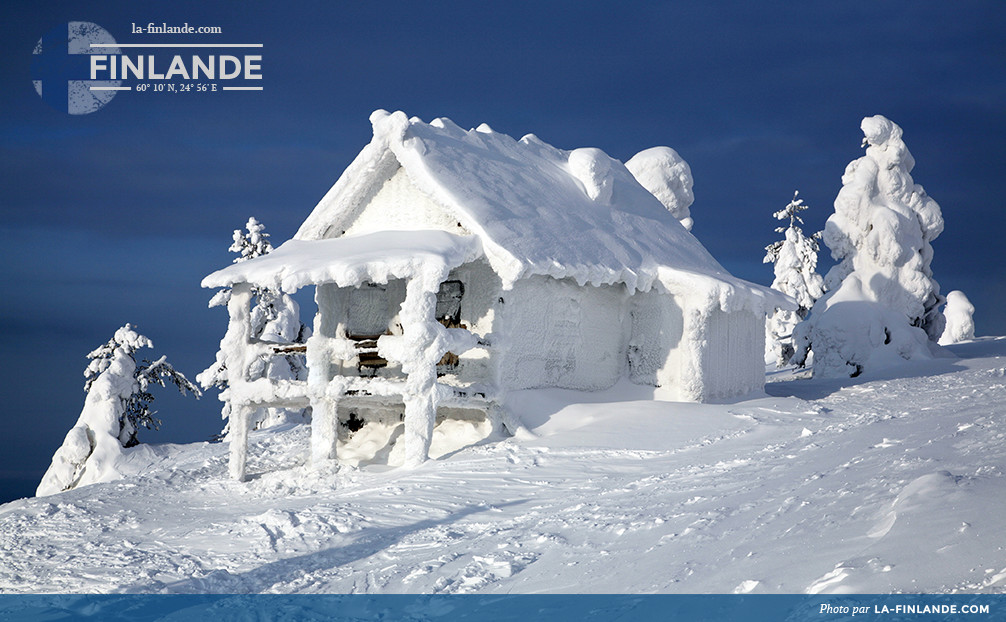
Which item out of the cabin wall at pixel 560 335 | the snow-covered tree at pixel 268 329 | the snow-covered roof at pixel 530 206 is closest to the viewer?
the snow-covered roof at pixel 530 206

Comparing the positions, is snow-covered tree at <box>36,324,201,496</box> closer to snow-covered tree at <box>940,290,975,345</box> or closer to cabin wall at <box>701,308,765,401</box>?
cabin wall at <box>701,308,765,401</box>

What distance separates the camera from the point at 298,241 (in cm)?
1747

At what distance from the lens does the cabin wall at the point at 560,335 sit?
15961 mm

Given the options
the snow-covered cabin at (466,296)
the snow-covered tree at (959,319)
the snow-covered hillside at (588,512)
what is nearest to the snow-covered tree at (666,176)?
the snow-covered cabin at (466,296)

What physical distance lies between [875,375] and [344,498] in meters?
18.4

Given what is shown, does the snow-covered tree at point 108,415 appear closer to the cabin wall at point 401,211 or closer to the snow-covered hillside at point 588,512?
the snow-covered hillside at point 588,512

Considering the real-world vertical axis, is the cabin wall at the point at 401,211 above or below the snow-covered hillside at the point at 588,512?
above

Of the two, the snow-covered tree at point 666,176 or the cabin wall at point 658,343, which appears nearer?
the cabin wall at point 658,343

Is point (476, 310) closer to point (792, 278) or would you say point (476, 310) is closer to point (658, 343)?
point (658, 343)

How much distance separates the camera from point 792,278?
3631cm

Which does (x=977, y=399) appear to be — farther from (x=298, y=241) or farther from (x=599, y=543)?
(x=298, y=241)

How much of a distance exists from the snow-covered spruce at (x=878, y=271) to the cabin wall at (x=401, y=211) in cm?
1599

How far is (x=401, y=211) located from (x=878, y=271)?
18.2 m

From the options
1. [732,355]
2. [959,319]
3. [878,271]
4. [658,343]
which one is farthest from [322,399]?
[959,319]
